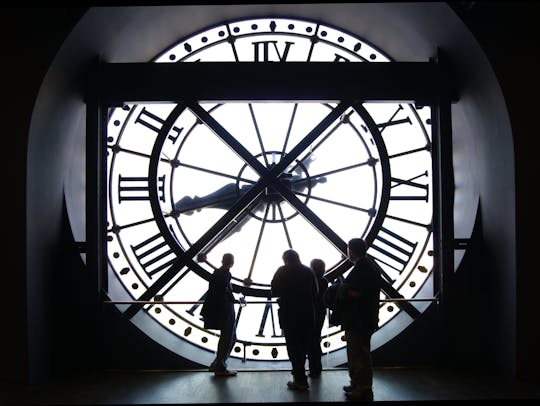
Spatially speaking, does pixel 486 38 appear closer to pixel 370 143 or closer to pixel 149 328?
pixel 370 143

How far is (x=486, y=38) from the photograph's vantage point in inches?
169

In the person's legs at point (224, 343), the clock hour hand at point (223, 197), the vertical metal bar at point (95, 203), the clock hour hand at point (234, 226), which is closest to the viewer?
the person's legs at point (224, 343)

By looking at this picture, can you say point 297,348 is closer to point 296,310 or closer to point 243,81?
point 296,310

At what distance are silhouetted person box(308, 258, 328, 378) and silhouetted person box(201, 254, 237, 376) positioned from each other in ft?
1.81

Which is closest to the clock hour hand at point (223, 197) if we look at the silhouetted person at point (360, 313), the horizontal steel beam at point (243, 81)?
the horizontal steel beam at point (243, 81)

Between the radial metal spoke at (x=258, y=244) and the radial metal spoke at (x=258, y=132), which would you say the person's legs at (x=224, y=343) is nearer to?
the radial metal spoke at (x=258, y=244)

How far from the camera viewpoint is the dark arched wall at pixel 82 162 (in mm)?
4215

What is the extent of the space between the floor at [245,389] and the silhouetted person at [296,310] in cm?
19

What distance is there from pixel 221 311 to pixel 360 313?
1.23m

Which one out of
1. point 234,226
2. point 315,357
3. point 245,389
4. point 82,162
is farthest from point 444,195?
Answer: point 82,162

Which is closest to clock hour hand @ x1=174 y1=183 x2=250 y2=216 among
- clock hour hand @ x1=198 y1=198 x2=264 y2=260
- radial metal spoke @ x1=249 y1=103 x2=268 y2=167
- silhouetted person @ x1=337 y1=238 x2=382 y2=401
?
clock hour hand @ x1=198 y1=198 x2=264 y2=260

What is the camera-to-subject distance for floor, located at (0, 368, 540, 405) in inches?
150

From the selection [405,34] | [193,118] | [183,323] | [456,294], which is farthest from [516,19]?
[183,323]

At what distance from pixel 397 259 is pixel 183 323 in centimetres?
183
